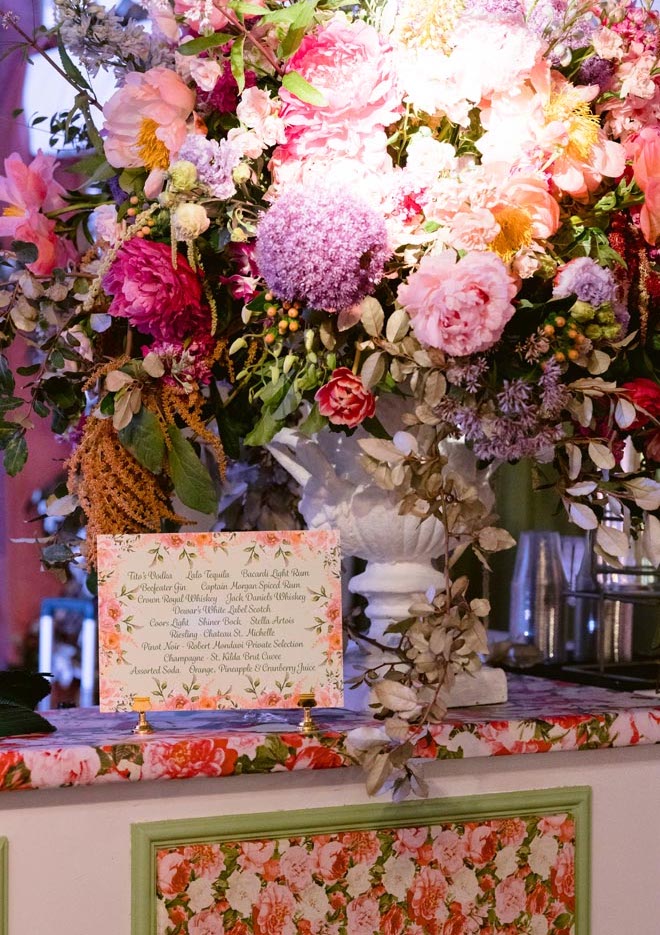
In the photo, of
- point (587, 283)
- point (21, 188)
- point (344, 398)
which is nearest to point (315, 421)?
point (344, 398)

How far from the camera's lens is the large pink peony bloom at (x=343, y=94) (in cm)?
100

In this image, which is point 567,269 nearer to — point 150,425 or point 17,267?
point 150,425

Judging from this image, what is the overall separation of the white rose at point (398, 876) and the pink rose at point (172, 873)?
169mm

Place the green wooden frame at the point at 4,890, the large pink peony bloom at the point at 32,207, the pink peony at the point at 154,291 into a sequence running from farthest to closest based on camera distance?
the large pink peony bloom at the point at 32,207, the pink peony at the point at 154,291, the green wooden frame at the point at 4,890

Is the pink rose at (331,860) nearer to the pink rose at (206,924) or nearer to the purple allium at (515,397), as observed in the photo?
the pink rose at (206,924)

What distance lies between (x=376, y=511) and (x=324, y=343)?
0.17 meters

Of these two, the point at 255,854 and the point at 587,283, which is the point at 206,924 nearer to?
the point at 255,854

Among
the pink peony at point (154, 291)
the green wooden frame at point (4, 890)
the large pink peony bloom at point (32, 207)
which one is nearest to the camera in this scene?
the green wooden frame at point (4, 890)

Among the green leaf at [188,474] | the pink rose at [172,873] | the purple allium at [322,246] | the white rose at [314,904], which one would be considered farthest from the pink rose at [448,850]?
the purple allium at [322,246]

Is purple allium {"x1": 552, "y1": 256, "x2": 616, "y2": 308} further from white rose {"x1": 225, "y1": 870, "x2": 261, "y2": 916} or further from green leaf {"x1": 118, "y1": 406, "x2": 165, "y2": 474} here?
white rose {"x1": 225, "y1": 870, "x2": 261, "y2": 916}

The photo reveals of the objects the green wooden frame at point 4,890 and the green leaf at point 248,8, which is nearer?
the green wooden frame at point 4,890

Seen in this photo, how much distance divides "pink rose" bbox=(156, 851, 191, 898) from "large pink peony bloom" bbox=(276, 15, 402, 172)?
0.58m

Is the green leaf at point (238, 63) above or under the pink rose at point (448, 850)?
above

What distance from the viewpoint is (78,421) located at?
112 cm
